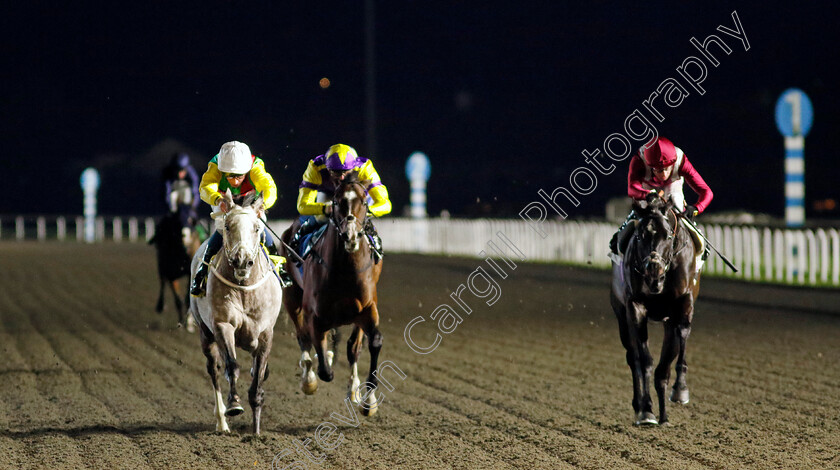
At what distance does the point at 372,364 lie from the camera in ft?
23.0

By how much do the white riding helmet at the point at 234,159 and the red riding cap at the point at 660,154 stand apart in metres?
2.89

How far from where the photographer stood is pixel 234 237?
19.5 feet

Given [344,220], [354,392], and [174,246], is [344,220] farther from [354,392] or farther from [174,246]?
[174,246]

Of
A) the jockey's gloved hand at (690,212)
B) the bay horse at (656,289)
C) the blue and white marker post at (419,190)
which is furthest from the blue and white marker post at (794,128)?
the blue and white marker post at (419,190)

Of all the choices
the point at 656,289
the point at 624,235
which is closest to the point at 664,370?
the point at 656,289

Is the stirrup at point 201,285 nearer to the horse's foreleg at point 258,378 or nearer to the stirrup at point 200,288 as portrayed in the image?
the stirrup at point 200,288

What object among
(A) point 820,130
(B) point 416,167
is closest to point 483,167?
(A) point 820,130

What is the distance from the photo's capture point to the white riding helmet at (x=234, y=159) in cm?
669

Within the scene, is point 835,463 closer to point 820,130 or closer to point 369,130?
point 369,130

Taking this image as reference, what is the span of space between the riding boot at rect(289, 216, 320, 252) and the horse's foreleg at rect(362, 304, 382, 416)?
1.11 metres

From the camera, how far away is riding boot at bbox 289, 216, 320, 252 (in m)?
7.80

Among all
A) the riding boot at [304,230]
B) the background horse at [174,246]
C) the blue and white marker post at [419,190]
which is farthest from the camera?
the blue and white marker post at [419,190]

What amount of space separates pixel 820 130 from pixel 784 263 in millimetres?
26175

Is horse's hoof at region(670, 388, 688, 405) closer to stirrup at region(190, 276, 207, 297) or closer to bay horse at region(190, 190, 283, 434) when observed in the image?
bay horse at region(190, 190, 283, 434)
